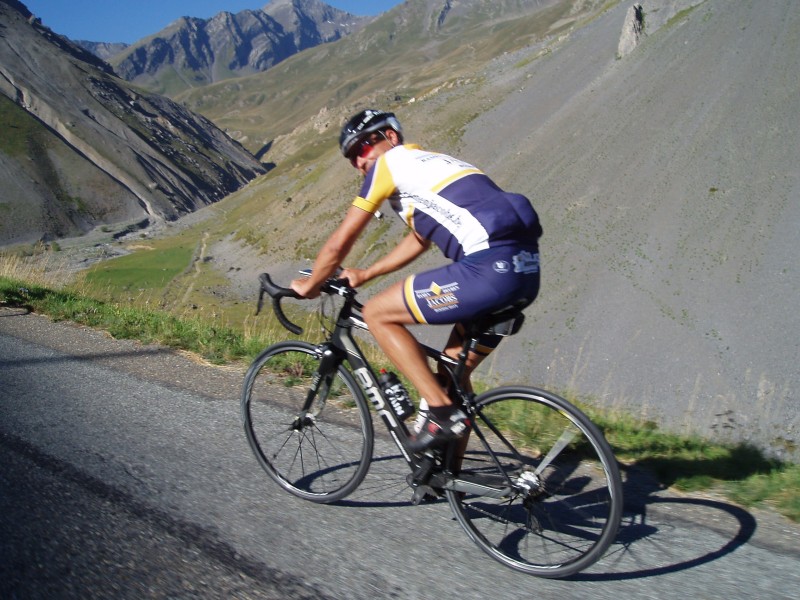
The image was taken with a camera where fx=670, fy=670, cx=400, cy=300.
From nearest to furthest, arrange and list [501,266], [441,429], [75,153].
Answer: [501,266] < [441,429] < [75,153]

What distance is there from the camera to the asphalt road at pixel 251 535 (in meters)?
3.11

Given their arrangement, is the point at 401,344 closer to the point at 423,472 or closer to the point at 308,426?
the point at 423,472

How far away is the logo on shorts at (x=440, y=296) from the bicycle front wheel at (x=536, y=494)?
56 centimetres

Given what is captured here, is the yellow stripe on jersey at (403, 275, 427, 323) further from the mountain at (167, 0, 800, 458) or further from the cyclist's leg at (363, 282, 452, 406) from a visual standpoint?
the mountain at (167, 0, 800, 458)

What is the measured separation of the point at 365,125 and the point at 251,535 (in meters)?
2.35

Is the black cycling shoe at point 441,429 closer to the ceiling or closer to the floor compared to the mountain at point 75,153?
closer to the floor

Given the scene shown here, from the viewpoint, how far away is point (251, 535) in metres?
3.54

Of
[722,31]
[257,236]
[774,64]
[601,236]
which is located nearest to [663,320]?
[601,236]

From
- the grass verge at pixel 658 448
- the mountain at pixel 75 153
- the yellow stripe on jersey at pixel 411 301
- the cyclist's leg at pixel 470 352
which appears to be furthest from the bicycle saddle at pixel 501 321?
the mountain at pixel 75 153

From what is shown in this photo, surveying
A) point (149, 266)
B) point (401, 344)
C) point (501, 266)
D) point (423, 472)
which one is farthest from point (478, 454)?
point (149, 266)

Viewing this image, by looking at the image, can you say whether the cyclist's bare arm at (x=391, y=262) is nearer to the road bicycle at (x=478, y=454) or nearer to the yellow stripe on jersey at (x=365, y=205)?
the road bicycle at (x=478, y=454)

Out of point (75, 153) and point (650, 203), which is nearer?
point (650, 203)

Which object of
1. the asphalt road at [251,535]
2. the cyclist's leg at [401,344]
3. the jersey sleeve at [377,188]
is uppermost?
the jersey sleeve at [377,188]


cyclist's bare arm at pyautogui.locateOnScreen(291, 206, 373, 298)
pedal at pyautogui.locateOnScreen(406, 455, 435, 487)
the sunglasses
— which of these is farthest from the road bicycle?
the sunglasses
